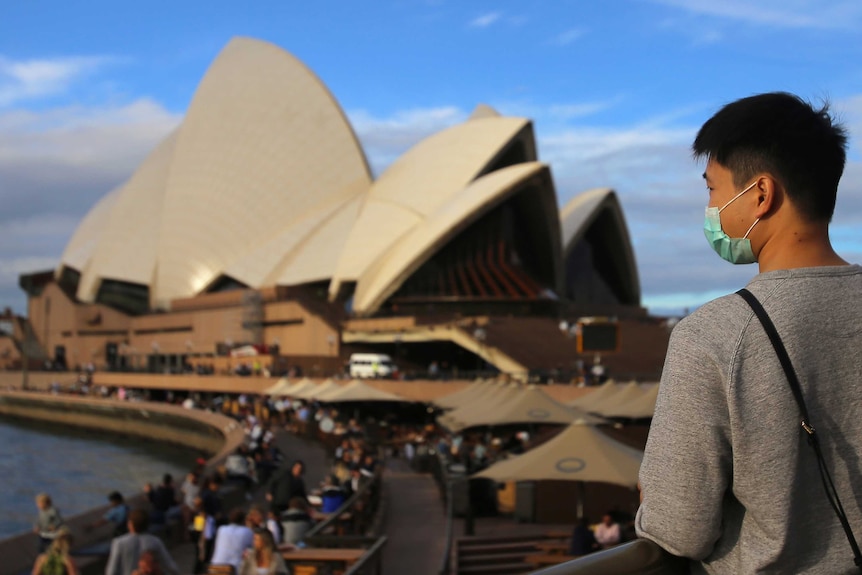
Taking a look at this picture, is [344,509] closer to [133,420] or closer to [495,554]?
[495,554]

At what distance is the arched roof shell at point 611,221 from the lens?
49188 millimetres

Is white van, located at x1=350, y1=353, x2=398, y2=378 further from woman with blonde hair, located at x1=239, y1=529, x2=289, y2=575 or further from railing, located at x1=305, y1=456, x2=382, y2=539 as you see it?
woman with blonde hair, located at x1=239, y1=529, x2=289, y2=575

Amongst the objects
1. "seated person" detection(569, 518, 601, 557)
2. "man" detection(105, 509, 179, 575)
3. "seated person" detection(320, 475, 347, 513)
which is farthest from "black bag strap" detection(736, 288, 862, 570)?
"seated person" detection(320, 475, 347, 513)

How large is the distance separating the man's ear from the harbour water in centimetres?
1595

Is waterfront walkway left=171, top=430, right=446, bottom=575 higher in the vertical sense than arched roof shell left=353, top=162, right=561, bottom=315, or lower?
lower

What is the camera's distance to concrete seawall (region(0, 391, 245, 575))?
2332cm

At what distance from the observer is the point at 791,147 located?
57.6 inches

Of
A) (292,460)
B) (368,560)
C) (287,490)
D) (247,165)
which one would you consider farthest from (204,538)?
(247,165)

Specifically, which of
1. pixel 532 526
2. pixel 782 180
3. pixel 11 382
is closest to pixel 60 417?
pixel 11 382

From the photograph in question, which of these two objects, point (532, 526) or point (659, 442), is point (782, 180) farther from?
point (532, 526)

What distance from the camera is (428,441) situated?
21.6 m

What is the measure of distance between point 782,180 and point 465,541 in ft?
28.7

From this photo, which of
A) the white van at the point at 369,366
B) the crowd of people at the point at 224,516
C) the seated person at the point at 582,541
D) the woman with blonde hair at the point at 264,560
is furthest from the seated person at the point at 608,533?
the white van at the point at 369,366

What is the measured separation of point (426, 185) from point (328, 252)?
5.39 meters
